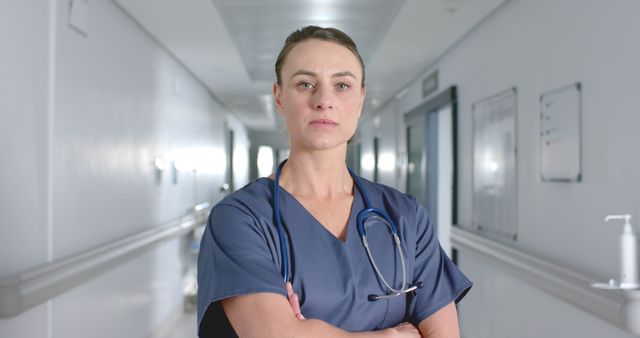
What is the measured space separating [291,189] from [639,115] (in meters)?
1.70

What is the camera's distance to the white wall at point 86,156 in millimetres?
2570

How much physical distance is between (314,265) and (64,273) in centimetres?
198

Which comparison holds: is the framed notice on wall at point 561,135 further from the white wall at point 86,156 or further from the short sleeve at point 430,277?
the white wall at point 86,156

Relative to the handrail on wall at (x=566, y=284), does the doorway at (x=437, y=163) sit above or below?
above

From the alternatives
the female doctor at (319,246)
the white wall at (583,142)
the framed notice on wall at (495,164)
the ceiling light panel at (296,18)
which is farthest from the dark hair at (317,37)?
the ceiling light panel at (296,18)

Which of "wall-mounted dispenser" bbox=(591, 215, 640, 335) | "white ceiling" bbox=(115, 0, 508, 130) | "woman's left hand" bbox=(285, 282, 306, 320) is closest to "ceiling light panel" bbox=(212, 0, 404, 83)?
"white ceiling" bbox=(115, 0, 508, 130)

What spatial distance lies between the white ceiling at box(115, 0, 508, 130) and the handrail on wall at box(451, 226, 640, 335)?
69.6 inches

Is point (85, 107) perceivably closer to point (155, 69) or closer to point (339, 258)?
point (155, 69)

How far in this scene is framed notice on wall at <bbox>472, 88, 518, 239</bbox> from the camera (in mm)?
4164

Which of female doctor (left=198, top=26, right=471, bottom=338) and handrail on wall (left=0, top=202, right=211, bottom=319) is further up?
female doctor (left=198, top=26, right=471, bottom=338)

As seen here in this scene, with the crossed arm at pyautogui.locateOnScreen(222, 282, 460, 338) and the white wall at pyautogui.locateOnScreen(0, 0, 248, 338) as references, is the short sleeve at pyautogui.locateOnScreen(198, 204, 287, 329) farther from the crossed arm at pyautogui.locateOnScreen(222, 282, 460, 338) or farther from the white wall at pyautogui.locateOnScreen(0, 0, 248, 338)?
the white wall at pyautogui.locateOnScreen(0, 0, 248, 338)

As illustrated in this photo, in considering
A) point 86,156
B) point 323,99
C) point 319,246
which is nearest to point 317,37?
point 323,99

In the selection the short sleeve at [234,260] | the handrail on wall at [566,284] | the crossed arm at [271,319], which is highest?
the short sleeve at [234,260]

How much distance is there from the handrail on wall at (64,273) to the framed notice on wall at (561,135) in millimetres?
2624
